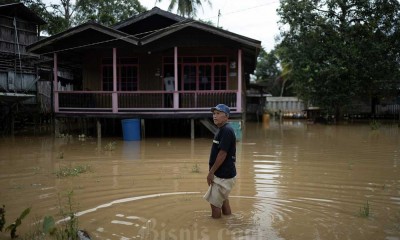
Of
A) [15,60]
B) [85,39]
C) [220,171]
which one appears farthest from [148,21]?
[220,171]

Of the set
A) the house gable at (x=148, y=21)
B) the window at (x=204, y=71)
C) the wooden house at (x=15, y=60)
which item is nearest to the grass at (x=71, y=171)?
the wooden house at (x=15, y=60)

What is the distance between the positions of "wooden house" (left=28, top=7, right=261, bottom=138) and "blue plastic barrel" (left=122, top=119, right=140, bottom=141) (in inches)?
28.4

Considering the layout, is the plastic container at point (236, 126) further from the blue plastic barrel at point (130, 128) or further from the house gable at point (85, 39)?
the house gable at point (85, 39)

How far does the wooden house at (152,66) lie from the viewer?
15.4 m

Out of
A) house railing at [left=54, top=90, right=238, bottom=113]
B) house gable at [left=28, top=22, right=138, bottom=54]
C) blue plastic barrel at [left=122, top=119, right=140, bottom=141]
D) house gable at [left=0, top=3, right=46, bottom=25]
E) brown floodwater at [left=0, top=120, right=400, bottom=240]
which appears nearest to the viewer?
brown floodwater at [left=0, top=120, right=400, bottom=240]

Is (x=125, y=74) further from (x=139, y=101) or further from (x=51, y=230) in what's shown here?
(x=51, y=230)

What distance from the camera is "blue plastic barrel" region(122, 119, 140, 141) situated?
1495 cm

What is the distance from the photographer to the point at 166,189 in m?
7.18

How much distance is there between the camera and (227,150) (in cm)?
510

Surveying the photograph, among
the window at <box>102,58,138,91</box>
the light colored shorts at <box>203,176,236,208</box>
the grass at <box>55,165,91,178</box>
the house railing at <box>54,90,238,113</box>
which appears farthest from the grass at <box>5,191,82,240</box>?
the window at <box>102,58,138,91</box>

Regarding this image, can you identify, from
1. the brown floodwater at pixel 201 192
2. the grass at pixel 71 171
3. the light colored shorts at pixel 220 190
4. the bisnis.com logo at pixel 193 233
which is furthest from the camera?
the grass at pixel 71 171

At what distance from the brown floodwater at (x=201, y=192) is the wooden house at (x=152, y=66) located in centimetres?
371

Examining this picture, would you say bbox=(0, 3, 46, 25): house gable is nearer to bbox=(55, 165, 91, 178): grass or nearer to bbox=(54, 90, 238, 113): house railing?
bbox=(54, 90, 238, 113): house railing

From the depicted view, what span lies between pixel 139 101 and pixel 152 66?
2.52 m
